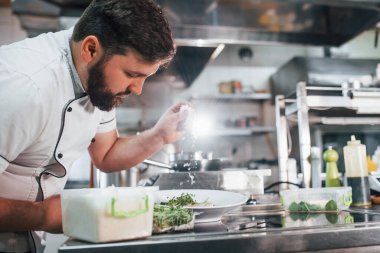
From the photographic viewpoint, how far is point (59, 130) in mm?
1030

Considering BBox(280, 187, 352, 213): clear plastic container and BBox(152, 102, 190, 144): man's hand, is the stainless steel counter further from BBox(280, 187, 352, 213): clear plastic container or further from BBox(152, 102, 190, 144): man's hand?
BBox(152, 102, 190, 144): man's hand

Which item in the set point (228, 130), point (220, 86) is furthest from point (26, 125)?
point (220, 86)

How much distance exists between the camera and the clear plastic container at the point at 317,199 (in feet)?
3.78

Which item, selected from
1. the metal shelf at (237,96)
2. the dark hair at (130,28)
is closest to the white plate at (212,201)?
the dark hair at (130,28)

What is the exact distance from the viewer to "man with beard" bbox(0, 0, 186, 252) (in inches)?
33.7

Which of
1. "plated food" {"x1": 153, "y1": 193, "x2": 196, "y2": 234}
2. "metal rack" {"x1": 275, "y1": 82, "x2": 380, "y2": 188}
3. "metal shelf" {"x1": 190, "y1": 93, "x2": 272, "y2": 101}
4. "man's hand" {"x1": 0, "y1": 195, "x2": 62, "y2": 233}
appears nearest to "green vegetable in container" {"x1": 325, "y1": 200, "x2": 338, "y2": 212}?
"metal rack" {"x1": 275, "y1": 82, "x2": 380, "y2": 188}

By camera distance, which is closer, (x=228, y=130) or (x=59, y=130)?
(x=59, y=130)

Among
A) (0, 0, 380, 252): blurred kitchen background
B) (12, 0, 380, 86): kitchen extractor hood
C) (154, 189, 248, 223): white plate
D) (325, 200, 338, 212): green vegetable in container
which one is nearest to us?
(154, 189, 248, 223): white plate

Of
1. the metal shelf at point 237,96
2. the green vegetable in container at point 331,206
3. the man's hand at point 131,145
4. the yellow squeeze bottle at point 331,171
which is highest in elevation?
the metal shelf at point 237,96

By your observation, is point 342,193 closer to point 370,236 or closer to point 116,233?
point 370,236

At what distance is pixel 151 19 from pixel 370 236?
790 mm

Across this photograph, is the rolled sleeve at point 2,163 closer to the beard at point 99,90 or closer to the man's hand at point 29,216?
the man's hand at point 29,216

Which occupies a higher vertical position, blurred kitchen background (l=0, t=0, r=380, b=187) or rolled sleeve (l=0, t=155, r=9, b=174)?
blurred kitchen background (l=0, t=0, r=380, b=187)

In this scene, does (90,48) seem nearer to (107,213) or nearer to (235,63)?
(107,213)
